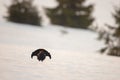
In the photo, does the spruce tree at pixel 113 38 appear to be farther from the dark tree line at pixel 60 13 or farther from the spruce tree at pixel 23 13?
the spruce tree at pixel 23 13

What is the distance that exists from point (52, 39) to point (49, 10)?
1332 cm

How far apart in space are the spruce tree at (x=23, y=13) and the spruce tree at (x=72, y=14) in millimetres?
5348

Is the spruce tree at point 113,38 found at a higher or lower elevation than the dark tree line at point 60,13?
lower

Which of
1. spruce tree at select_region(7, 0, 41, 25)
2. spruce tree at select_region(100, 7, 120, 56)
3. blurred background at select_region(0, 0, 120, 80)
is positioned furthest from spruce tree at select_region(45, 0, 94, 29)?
spruce tree at select_region(7, 0, 41, 25)

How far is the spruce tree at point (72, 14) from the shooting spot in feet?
137

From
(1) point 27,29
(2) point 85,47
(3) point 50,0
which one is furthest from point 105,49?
(3) point 50,0

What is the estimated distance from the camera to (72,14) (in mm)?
42375

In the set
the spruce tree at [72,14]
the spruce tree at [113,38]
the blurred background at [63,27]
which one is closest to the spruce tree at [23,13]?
the blurred background at [63,27]

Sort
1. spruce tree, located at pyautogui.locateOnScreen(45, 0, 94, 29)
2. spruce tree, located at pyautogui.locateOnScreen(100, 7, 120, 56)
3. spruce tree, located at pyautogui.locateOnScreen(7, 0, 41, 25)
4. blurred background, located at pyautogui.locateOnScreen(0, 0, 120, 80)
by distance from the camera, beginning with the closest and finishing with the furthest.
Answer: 1. blurred background, located at pyautogui.locateOnScreen(0, 0, 120, 80)
2. spruce tree, located at pyautogui.locateOnScreen(100, 7, 120, 56)
3. spruce tree, located at pyautogui.locateOnScreen(7, 0, 41, 25)
4. spruce tree, located at pyautogui.locateOnScreen(45, 0, 94, 29)

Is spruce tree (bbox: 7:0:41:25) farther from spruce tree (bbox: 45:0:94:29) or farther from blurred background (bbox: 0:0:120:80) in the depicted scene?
spruce tree (bbox: 45:0:94:29)

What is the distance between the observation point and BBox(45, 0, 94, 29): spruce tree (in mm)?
41722

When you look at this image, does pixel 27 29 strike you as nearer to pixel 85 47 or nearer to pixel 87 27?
pixel 85 47

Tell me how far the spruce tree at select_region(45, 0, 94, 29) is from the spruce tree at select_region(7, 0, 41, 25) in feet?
17.5

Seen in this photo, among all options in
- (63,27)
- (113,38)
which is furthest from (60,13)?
(113,38)
